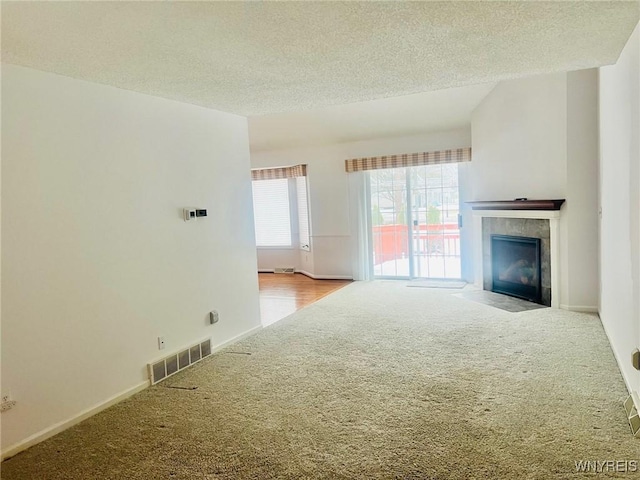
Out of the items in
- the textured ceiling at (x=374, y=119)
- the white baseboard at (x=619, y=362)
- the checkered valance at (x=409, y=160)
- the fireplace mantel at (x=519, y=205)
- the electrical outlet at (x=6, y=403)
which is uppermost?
the textured ceiling at (x=374, y=119)

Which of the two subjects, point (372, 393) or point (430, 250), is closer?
point (372, 393)

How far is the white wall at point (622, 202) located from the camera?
2432 mm

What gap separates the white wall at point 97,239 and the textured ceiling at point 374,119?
247cm

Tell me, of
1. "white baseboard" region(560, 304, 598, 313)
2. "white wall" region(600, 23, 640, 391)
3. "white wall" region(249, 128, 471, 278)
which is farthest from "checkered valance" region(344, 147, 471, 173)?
"white baseboard" region(560, 304, 598, 313)

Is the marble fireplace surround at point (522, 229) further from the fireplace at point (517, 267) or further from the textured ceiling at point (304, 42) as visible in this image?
the textured ceiling at point (304, 42)

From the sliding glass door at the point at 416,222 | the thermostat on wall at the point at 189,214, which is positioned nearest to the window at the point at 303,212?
the sliding glass door at the point at 416,222

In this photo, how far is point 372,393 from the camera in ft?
9.25

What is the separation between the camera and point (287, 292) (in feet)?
21.4

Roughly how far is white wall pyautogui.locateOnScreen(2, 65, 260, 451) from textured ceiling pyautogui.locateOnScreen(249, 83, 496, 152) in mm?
2466

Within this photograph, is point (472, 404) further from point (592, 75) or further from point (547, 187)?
point (592, 75)

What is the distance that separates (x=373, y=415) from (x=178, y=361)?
1698 mm

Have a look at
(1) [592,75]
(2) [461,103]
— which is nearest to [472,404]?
(1) [592,75]

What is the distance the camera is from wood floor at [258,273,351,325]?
5.29 m

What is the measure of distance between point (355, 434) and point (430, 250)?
16.4 ft
